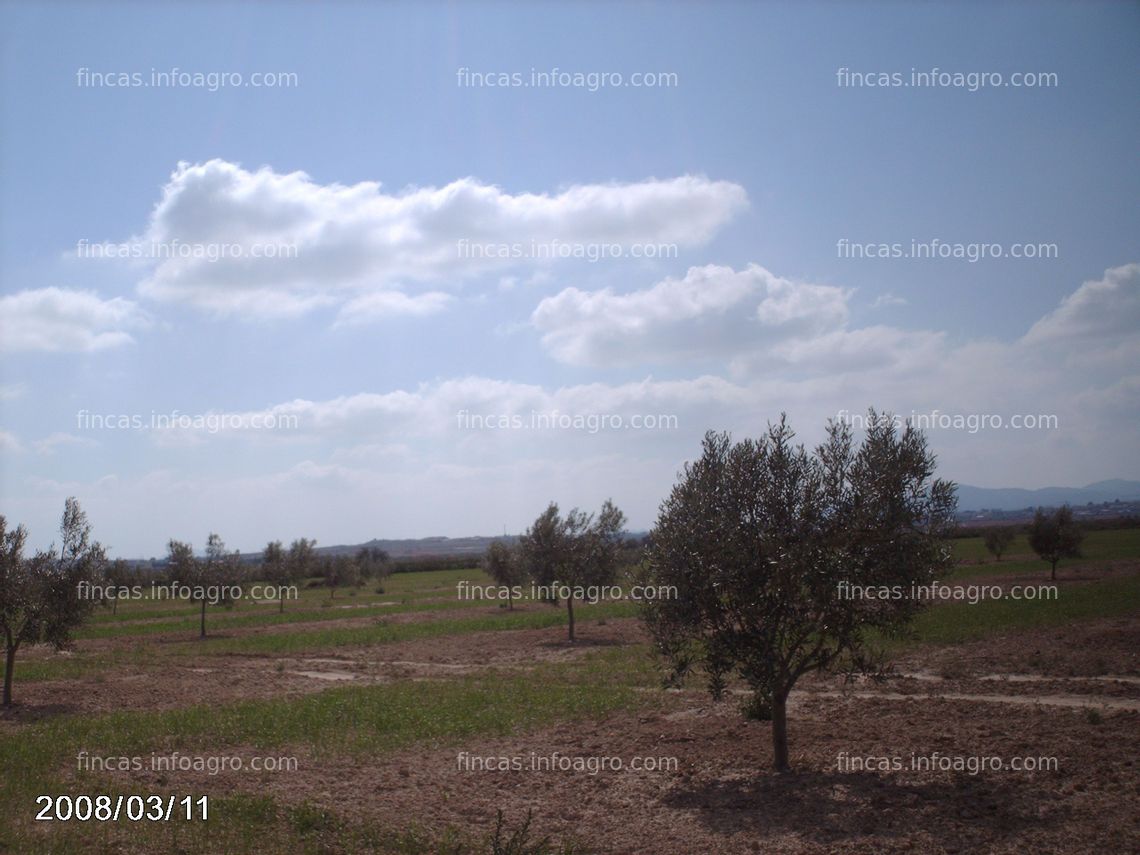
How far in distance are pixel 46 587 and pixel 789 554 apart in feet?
73.1

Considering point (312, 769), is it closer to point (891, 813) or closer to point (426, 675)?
point (891, 813)

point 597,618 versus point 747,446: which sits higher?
point 747,446

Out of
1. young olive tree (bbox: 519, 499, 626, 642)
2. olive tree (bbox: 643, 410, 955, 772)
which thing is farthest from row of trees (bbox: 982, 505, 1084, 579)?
olive tree (bbox: 643, 410, 955, 772)

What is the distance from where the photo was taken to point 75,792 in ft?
46.2

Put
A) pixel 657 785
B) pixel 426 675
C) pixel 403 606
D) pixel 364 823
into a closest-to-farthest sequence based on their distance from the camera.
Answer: pixel 364 823
pixel 657 785
pixel 426 675
pixel 403 606

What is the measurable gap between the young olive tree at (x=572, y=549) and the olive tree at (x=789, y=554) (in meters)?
26.0

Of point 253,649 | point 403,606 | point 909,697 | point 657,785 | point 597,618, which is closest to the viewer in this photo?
point 657,785

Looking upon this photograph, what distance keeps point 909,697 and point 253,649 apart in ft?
100

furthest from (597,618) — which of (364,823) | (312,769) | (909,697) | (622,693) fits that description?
(364,823)

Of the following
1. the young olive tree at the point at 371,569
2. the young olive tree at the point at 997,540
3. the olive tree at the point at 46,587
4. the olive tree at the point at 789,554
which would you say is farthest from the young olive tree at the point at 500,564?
the olive tree at the point at 789,554

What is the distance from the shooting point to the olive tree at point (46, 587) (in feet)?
74.8

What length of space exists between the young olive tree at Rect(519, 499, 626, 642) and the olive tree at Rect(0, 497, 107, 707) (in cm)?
2171

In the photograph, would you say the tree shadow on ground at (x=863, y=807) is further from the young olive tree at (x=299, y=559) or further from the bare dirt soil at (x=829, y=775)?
the young olive tree at (x=299, y=559)

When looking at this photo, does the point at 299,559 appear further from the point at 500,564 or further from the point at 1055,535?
the point at 1055,535
